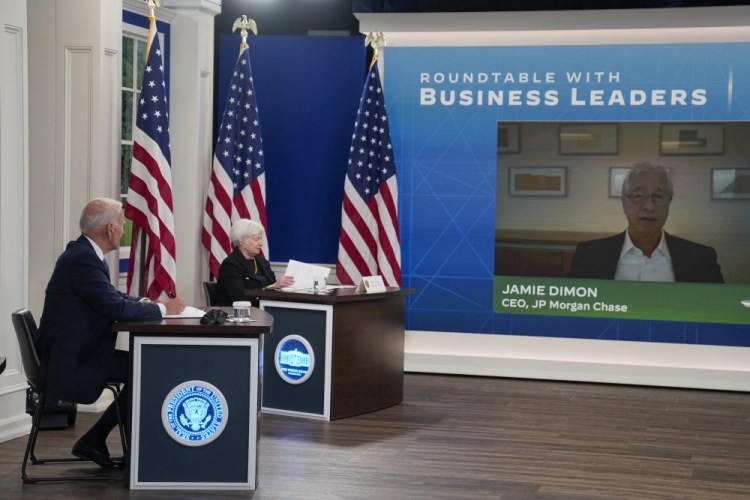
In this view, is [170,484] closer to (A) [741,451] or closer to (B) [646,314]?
(A) [741,451]

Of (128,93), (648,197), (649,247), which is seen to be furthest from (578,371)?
(128,93)

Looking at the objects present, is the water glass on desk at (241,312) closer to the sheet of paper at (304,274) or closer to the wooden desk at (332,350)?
the wooden desk at (332,350)

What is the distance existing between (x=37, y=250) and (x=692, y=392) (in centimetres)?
502

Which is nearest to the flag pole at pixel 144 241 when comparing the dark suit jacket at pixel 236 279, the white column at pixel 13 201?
the dark suit jacket at pixel 236 279

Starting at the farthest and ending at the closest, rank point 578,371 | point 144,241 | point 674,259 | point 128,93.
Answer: point 578,371 < point 674,259 < point 128,93 < point 144,241

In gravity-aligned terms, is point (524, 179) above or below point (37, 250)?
above

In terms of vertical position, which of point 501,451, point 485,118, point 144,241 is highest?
point 485,118

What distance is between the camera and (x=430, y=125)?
9180 millimetres

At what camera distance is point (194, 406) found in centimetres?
513

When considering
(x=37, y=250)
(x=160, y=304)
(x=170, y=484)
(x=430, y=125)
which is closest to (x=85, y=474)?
(x=170, y=484)

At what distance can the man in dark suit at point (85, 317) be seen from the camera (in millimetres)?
5105

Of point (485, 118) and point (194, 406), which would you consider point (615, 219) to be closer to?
point (485, 118)

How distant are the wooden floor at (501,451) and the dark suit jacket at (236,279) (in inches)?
37.2

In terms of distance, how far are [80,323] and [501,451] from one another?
2.49 meters
